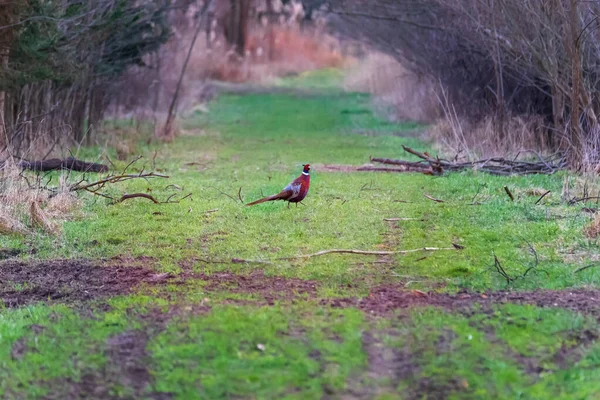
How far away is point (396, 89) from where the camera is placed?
2809cm

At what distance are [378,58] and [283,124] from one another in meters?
11.8

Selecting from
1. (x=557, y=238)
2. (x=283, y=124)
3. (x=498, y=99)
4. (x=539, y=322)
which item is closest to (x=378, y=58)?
(x=283, y=124)

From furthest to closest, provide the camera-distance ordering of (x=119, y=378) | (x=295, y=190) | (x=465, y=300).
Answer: (x=295, y=190) < (x=465, y=300) < (x=119, y=378)

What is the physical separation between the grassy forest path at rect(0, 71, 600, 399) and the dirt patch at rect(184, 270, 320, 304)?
24mm

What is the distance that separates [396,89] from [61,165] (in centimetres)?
1756

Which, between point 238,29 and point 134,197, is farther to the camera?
point 238,29

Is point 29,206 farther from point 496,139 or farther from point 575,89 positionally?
point 496,139

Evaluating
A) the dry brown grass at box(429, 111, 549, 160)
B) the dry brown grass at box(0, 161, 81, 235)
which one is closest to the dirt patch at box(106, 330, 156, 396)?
the dry brown grass at box(0, 161, 81, 235)

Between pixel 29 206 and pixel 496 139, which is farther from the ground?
pixel 29 206

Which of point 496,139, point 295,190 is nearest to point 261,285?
point 295,190

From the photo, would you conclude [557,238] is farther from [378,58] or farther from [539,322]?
[378,58]

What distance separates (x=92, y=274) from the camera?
24.5ft

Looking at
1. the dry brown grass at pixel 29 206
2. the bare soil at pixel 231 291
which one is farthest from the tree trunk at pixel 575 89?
the dry brown grass at pixel 29 206

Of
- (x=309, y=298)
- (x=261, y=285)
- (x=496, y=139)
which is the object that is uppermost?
(x=309, y=298)
